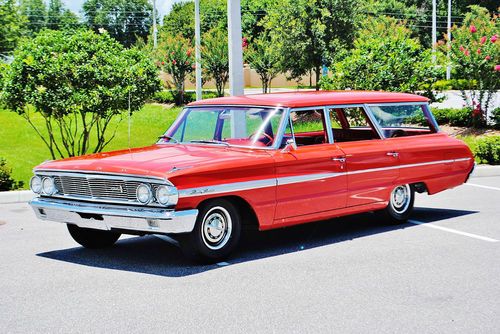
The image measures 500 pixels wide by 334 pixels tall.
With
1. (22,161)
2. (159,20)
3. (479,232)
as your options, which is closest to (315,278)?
(479,232)

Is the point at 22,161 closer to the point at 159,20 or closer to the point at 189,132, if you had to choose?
the point at 189,132

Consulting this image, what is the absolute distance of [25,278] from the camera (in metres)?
7.27

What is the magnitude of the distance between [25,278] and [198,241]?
166cm

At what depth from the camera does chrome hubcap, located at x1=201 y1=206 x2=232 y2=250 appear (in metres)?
7.60

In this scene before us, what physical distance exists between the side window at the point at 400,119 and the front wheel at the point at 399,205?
0.72 m

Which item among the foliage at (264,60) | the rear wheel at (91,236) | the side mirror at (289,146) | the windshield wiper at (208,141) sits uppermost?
the foliage at (264,60)

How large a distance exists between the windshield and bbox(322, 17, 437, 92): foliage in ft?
41.0

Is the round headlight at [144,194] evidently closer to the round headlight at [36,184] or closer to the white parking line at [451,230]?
the round headlight at [36,184]

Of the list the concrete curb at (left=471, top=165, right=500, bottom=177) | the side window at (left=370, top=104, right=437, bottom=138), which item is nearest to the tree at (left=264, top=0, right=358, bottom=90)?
the concrete curb at (left=471, top=165, right=500, bottom=177)

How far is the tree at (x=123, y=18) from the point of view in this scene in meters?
109

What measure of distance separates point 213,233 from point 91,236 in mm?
1682

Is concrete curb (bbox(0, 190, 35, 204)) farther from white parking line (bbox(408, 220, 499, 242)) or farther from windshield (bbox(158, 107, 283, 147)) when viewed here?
white parking line (bbox(408, 220, 499, 242))

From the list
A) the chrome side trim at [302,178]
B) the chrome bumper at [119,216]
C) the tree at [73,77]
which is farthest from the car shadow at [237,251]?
the tree at [73,77]

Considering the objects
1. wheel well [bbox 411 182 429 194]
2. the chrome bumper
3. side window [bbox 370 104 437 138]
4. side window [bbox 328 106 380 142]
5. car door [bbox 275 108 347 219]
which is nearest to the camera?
the chrome bumper
